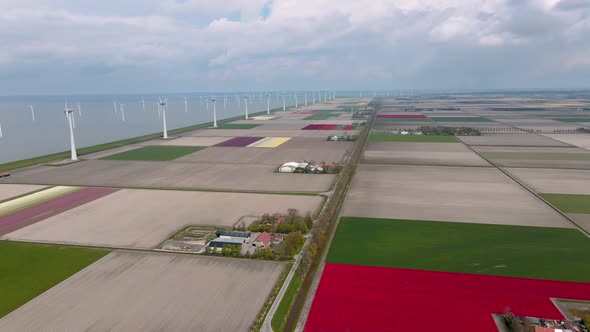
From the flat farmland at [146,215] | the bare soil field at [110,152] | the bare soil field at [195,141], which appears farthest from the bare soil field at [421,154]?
the bare soil field at [110,152]

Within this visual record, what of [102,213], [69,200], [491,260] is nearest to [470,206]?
[491,260]

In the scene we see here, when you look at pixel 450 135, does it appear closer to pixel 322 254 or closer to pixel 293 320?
pixel 322 254

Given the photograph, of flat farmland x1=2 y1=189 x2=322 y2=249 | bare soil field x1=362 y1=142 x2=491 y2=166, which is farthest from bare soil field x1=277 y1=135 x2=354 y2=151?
flat farmland x1=2 y1=189 x2=322 y2=249

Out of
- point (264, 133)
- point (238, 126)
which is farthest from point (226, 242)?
point (238, 126)

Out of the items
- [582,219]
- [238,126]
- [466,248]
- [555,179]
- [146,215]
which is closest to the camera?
[466,248]

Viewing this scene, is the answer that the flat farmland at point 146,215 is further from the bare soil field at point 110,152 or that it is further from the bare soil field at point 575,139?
the bare soil field at point 575,139

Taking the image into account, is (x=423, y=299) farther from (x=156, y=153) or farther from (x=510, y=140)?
(x=510, y=140)
